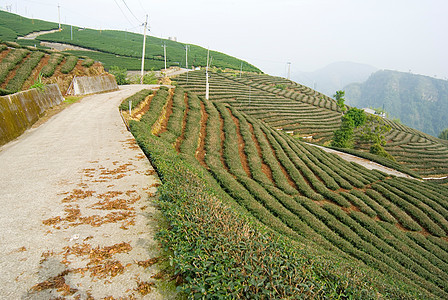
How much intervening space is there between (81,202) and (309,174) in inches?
607

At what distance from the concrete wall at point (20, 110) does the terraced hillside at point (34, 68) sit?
148 inches

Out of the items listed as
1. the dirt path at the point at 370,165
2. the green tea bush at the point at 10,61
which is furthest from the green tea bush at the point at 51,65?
the dirt path at the point at 370,165

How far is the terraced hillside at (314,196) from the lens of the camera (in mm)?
10375

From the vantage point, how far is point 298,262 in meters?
3.73

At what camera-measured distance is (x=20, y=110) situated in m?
12.6

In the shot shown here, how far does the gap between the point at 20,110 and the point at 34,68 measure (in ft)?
37.9

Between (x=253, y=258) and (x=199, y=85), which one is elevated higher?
(x=199, y=85)

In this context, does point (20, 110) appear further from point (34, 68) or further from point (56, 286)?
point (56, 286)

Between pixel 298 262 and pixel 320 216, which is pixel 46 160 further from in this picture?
pixel 320 216

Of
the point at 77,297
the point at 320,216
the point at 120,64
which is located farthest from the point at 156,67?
the point at 77,297

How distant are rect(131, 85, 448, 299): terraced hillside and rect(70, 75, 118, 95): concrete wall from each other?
23.0ft

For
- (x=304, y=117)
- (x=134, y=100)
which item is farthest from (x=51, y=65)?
(x=304, y=117)

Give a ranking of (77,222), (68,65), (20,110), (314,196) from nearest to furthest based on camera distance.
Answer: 1. (77,222)
2. (20,110)
3. (314,196)
4. (68,65)

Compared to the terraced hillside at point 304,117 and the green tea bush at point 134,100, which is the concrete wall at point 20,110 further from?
the terraced hillside at point 304,117
